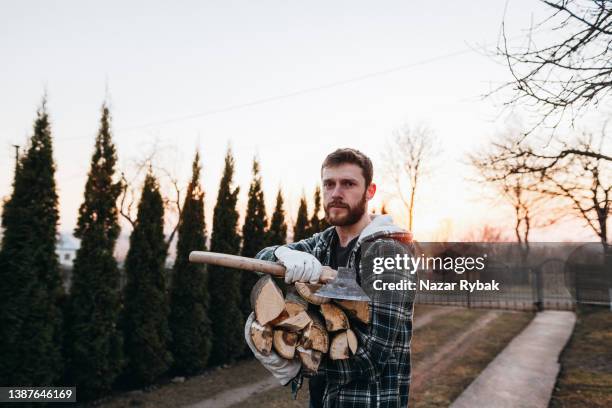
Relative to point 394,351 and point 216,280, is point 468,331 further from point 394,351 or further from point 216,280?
point 394,351

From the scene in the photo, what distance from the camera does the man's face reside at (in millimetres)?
1990

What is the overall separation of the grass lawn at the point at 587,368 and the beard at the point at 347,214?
19.2 ft

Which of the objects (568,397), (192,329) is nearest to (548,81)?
(568,397)

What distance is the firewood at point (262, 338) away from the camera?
68.3 inches

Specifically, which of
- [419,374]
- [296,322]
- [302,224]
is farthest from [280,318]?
[302,224]

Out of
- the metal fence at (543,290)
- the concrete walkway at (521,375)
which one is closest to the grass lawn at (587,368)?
the concrete walkway at (521,375)

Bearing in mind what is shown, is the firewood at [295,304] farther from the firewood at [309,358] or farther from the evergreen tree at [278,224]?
the evergreen tree at [278,224]

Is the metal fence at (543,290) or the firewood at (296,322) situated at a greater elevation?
the firewood at (296,322)

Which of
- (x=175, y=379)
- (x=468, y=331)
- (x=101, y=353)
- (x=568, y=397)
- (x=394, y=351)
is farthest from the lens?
(x=468, y=331)

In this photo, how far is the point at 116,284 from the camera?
728 cm

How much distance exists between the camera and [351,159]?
2.01 metres

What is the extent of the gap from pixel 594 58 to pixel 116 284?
7651 mm

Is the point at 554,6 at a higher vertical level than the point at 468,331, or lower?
higher

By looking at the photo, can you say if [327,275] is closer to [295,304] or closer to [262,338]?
[295,304]
